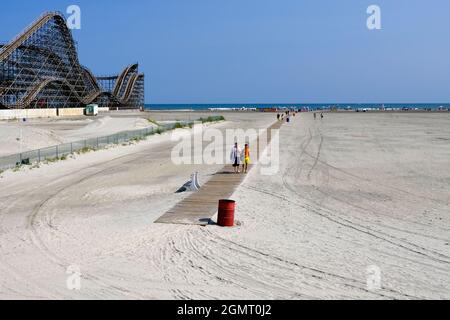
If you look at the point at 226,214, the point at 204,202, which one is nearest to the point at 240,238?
the point at 226,214

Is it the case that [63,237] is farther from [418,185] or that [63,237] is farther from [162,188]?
[418,185]

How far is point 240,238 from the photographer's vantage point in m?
12.3

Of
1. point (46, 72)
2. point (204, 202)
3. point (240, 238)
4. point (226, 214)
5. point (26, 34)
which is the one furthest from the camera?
point (46, 72)

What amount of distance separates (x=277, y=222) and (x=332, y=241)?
86.4 inches

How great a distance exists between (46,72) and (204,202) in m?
84.1

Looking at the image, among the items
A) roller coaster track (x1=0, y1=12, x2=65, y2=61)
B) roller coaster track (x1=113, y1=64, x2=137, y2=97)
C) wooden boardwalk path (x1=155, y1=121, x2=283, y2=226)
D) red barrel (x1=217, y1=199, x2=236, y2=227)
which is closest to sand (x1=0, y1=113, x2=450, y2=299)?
red barrel (x1=217, y1=199, x2=236, y2=227)

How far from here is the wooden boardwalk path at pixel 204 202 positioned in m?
13.8

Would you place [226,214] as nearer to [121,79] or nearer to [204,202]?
[204,202]

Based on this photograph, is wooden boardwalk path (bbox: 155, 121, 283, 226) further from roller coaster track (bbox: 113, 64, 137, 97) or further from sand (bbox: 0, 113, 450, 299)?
roller coaster track (bbox: 113, 64, 137, 97)

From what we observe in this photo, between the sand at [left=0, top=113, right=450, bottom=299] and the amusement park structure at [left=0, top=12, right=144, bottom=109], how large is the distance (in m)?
62.7

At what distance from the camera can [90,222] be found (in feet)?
46.8

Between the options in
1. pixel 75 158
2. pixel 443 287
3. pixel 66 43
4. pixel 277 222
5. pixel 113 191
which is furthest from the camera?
pixel 66 43

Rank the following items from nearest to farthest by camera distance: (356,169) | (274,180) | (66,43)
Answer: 1. (274,180)
2. (356,169)
3. (66,43)

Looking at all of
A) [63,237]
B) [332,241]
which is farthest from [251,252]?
[63,237]
